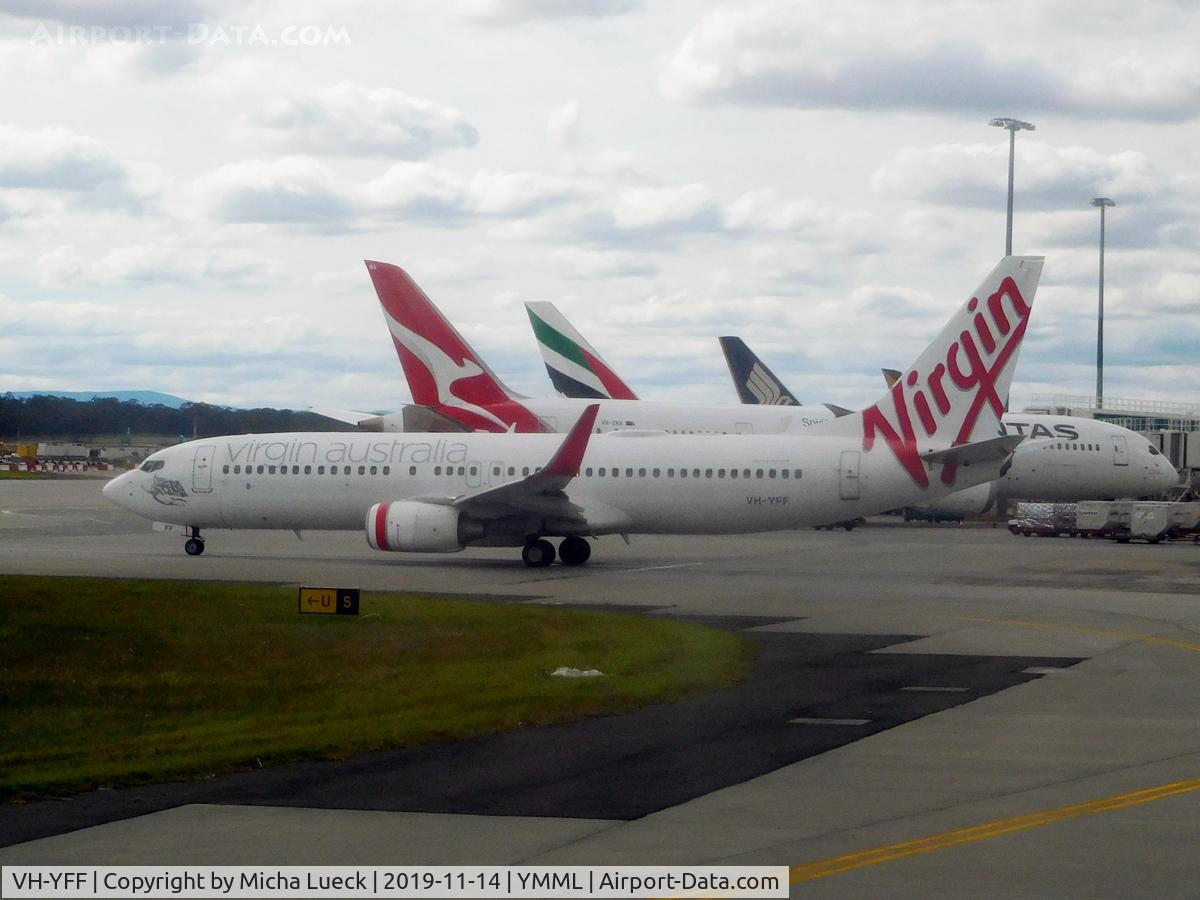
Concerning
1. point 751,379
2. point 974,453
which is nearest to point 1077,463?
point 751,379

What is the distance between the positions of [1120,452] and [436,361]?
28.8m

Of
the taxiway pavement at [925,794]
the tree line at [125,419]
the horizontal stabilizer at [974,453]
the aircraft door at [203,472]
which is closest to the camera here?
the taxiway pavement at [925,794]

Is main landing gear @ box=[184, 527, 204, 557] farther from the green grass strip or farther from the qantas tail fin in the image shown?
the qantas tail fin

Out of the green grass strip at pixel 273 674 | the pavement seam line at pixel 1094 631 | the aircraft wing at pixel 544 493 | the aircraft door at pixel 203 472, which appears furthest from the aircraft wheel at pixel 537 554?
the pavement seam line at pixel 1094 631

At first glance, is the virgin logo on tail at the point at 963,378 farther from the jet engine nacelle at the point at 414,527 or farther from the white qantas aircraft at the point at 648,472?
the jet engine nacelle at the point at 414,527

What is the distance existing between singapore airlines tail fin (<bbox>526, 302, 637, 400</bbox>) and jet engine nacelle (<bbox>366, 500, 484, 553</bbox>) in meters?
24.3

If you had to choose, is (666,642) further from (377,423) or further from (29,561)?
(377,423)

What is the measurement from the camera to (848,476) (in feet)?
122

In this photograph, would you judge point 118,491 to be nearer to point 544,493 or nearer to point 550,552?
point 550,552

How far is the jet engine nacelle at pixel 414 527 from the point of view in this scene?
35.8 meters

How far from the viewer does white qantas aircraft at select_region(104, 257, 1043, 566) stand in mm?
36469

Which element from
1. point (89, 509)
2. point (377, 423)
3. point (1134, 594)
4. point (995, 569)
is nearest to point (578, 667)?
point (1134, 594)

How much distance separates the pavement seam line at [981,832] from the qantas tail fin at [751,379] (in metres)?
58.8

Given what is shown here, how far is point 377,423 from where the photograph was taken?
56.3m
